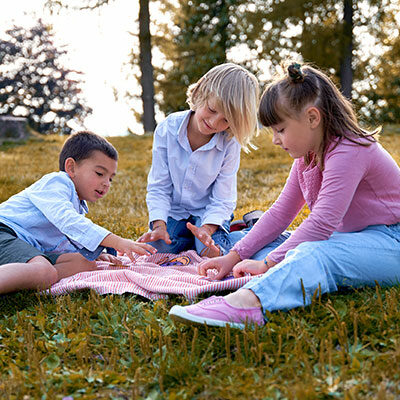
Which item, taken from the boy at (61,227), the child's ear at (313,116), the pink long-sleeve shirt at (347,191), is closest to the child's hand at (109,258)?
the boy at (61,227)

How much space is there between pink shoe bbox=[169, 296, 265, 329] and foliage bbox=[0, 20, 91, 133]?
22865 millimetres

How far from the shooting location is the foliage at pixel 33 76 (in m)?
23.4

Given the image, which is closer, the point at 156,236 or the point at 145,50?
the point at 156,236

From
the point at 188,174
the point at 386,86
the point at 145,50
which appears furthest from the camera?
the point at 386,86

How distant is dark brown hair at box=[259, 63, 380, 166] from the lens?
2.88 m

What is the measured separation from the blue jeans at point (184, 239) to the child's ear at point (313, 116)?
5.01 ft

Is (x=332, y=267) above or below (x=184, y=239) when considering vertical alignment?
above

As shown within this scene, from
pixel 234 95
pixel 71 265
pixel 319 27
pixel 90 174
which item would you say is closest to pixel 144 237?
pixel 71 265

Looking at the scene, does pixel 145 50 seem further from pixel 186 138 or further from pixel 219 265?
pixel 219 265

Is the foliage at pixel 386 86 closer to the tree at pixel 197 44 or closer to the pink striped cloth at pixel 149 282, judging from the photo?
the tree at pixel 197 44

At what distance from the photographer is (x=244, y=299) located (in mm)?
2461

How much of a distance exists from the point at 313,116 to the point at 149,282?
1285 mm

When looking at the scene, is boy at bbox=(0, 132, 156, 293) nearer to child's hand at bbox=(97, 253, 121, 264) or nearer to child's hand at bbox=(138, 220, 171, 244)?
child's hand at bbox=(97, 253, 121, 264)

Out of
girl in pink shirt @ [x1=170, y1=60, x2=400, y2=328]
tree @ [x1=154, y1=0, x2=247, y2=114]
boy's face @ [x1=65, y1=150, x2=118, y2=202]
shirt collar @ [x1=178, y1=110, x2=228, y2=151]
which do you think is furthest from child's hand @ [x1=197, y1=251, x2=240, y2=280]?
tree @ [x1=154, y1=0, x2=247, y2=114]
